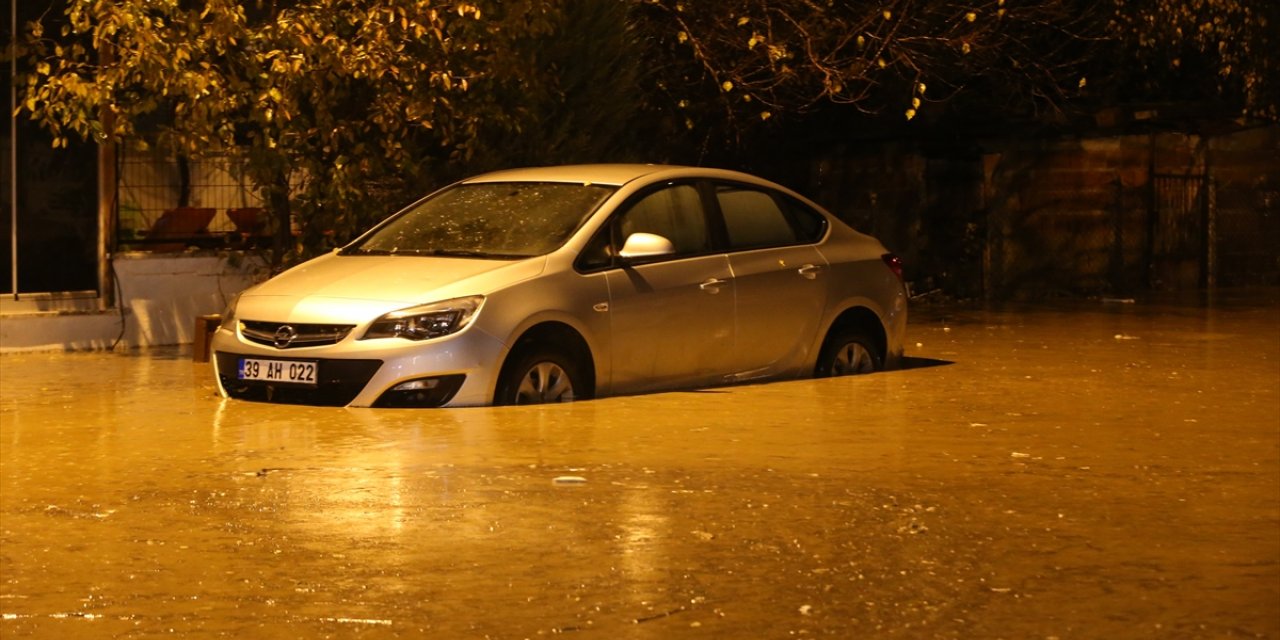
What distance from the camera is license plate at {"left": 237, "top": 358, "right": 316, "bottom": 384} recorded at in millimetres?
12469

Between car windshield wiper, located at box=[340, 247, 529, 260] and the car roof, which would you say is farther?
the car roof

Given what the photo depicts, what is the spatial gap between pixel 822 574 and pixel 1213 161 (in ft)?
66.1

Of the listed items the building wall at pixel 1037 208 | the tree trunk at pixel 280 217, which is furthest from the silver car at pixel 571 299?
the building wall at pixel 1037 208

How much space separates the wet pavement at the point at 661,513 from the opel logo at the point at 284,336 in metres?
0.44

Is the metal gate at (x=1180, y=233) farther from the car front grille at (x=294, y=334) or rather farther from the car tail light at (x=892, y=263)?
the car front grille at (x=294, y=334)

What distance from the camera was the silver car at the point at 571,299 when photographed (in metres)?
12.4

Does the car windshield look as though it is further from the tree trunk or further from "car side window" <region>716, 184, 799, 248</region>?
the tree trunk

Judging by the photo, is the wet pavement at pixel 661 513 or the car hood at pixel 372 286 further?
the car hood at pixel 372 286

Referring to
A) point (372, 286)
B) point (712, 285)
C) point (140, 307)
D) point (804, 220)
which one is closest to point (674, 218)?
point (712, 285)

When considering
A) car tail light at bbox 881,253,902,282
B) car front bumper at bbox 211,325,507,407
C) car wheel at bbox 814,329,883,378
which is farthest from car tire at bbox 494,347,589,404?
car tail light at bbox 881,253,902,282

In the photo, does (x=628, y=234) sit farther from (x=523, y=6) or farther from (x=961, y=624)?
(x=961, y=624)

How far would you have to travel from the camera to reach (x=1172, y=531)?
9.04 meters

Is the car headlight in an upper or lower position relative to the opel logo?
upper

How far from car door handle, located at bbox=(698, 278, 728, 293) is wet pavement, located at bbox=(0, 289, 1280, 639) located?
67 centimetres
